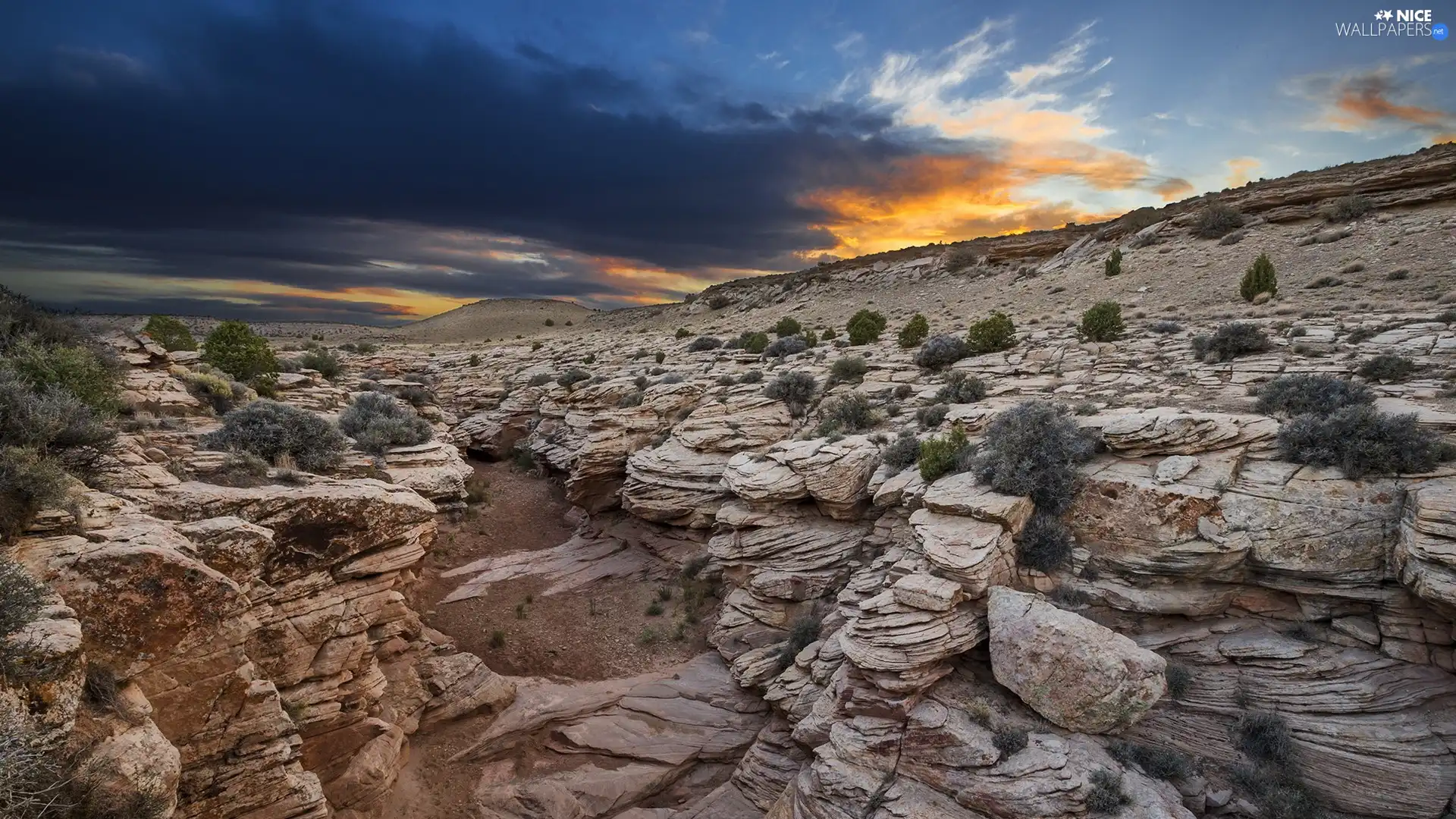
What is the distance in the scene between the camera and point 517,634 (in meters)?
15.9

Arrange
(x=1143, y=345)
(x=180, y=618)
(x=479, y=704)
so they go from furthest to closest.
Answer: (x=1143, y=345) < (x=479, y=704) < (x=180, y=618)

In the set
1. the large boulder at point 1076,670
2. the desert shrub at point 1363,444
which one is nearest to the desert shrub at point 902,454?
the large boulder at point 1076,670

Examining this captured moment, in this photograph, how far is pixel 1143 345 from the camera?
19.6 metres

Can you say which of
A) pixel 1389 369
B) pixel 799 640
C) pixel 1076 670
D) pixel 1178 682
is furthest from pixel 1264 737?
pixel 1389 369

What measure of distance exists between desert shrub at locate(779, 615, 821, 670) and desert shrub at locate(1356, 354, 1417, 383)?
1387cm

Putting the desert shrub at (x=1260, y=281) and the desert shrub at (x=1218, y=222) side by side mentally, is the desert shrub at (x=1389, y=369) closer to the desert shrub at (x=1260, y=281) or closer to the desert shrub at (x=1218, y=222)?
the desert shrub at (x=1260, y=281)

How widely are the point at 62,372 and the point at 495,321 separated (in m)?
77.4

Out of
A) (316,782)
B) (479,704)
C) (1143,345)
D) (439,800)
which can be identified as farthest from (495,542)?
(1143,345)

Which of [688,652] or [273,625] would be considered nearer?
[273,625]

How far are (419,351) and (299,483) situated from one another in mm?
45014

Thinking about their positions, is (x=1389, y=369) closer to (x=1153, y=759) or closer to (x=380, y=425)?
(x=1153, y=759)

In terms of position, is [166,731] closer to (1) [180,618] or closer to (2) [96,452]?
(1) [180,618]

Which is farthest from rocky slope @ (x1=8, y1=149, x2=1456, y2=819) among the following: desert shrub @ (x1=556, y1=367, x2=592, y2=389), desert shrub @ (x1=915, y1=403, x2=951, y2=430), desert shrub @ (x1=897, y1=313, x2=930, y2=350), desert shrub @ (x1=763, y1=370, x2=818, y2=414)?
desert shrub @ (x1=556, y1=367, x2=592, y2=389)

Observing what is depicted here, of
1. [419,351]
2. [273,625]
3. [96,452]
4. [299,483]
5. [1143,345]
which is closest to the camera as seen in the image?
[96,452]
